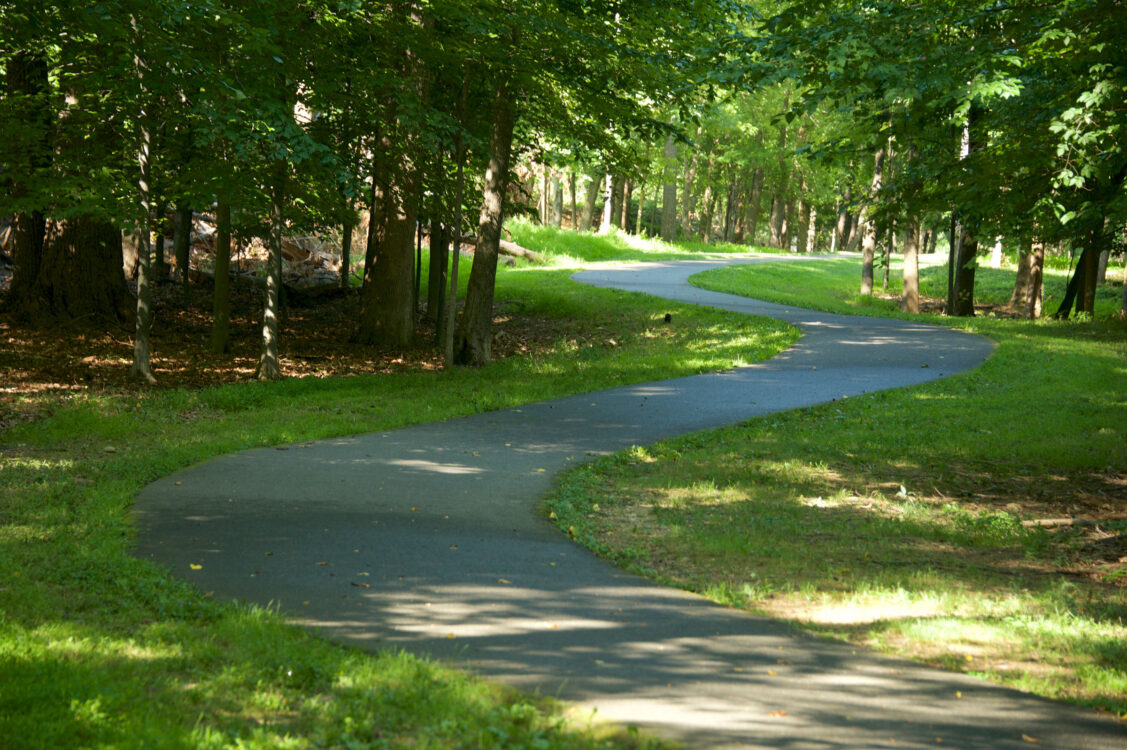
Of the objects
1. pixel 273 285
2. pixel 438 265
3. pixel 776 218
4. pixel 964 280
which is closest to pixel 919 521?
pixel 273 285

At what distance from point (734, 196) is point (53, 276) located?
57200mm

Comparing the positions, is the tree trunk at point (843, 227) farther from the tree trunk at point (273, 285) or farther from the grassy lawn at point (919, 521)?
the tree trunk at point (273, 285)

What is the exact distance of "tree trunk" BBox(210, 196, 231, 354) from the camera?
14.8m

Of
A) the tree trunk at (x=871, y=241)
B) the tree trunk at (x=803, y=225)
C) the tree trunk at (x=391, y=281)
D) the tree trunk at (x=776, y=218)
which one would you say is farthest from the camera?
the tree trunk at (x=803, y=225)

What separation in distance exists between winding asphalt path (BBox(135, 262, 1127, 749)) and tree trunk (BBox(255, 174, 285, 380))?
15.1 feet

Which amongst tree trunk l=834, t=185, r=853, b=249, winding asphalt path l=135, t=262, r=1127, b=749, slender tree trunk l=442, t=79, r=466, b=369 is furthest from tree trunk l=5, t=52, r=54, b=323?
tree trunk l=834, t=185, r=853, b=249

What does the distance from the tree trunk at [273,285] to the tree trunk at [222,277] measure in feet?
3.09

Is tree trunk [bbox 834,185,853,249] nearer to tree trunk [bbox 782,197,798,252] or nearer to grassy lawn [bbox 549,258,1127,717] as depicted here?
tree trunk [bbox 782,197,798,252]

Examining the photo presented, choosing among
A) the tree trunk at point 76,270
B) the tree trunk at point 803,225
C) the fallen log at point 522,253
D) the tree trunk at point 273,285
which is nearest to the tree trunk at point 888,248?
the tree trunk at point 273,285

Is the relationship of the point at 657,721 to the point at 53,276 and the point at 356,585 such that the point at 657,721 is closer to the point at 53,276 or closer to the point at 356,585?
the point at 356,585

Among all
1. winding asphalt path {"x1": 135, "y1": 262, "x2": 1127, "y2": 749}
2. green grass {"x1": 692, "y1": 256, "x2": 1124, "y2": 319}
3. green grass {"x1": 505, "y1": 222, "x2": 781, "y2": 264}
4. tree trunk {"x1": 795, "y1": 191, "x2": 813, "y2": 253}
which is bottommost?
winding asphalt path {"x1": 135, "y1": 262, "x2": 1127, "y2": 749}

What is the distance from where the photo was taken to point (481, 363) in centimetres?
1566

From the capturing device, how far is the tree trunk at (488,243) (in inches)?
591

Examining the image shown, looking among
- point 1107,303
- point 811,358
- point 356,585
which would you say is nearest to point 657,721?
point 356,585
